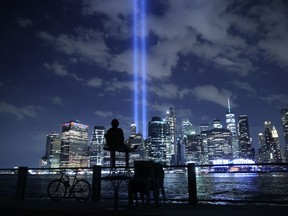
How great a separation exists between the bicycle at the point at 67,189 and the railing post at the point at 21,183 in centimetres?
107

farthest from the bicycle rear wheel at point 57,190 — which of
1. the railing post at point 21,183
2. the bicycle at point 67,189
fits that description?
the railing post at point 21,183

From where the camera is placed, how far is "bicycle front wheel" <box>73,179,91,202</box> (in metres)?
9.78

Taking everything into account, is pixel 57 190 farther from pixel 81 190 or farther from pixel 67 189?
pixel 81 190

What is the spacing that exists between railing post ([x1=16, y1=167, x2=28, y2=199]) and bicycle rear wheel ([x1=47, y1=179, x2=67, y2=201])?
1097 mm

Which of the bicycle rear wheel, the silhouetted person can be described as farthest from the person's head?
the bicycle rear wheel

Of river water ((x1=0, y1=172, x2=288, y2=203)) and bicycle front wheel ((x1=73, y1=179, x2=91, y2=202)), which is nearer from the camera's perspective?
bicycle front wheel ((x1=73, y1=179, x2=91, y2=202))

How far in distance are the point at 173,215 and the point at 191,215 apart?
0.43 m

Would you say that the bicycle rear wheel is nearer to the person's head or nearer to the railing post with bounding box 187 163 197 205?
the person's head

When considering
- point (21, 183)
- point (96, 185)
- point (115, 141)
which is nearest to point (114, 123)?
point (115, 141)

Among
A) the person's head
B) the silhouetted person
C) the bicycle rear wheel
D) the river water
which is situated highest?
the person's head

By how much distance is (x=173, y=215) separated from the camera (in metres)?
5.81

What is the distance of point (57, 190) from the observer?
1099 centimetres

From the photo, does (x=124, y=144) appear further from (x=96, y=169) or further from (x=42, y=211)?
(x=96, y=169)


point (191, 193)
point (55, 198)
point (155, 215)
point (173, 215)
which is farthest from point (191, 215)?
point (55, 198)
